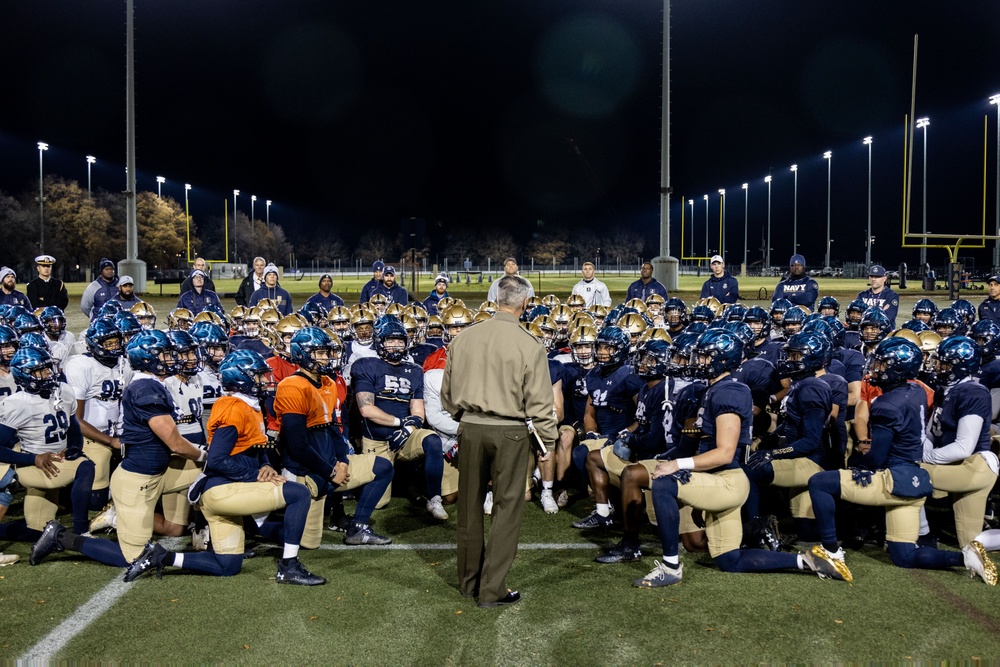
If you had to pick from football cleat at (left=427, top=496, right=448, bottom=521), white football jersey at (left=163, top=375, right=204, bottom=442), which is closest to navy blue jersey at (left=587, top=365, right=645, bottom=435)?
football cleat at (left=427, top=496, right=448, bottom=521)

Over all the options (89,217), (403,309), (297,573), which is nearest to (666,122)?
(403,309)

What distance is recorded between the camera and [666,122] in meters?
24.9

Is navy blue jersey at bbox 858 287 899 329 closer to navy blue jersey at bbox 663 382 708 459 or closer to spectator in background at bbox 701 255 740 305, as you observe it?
spectator in background at bbox 701 255 740 305

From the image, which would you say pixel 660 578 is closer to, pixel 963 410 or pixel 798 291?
pixel 963 410

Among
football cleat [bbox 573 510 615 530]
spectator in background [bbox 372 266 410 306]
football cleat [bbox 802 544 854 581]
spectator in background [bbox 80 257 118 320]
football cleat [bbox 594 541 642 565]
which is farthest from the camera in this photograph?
spectator in background [bbox 372 266 410 306]

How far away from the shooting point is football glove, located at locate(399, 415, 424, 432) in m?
6.97

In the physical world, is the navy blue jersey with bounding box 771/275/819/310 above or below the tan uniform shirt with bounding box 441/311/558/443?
above

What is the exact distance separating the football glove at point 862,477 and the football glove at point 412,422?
12.1 feet

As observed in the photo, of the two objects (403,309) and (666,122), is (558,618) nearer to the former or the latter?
(403,309)

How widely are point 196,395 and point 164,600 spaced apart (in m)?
2.03

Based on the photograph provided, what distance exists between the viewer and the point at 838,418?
6488mm

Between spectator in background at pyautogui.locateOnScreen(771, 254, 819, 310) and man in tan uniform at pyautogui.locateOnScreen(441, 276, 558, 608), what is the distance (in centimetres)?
808

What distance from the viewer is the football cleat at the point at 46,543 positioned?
550 centimetres

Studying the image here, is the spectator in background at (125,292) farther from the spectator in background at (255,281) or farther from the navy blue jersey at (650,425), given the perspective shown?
the navy blue jersey at (650,425)
